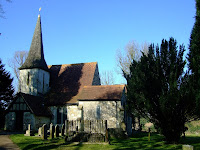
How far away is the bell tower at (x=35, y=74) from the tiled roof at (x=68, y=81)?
51.5 inches

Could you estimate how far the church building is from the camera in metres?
23.2

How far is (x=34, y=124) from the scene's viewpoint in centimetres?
2300

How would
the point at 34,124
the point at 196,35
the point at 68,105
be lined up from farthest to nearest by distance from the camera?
the point at 68,105 < the point at 34,124 < the point at 196,35

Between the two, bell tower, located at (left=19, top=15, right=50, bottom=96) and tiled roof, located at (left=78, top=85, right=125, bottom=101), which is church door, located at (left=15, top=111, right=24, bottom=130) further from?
tiled roof, located at (left=78, top=85, right=125, bottom=101)

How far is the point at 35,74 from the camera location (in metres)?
28.5

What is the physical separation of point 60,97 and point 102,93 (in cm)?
622

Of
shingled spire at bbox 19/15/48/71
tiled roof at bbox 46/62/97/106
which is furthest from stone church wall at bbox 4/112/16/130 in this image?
shingled spire at bbox 19/15/48/71

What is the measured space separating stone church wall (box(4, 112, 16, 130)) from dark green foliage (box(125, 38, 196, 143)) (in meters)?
14.6

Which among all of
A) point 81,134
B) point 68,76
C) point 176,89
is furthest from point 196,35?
point 68,76

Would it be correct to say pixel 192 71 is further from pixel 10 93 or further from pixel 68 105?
pixel 10 93

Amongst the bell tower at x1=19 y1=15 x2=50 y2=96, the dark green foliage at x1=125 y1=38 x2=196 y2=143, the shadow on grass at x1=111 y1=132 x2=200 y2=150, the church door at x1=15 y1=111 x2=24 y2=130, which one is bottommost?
the shadow on grass at x1=111 y1=132 x2=200 y2=150

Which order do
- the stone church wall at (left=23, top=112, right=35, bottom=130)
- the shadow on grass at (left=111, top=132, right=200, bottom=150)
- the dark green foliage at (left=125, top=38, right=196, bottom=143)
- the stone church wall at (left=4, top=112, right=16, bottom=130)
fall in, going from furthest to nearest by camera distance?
1. the stone church wall at (left=4, top=112, right=16, bottom=130)
2. the stone church wall at (left=23, top=112, right=35, bottom=130)
3. the dark green foliage at (left=125, top=38, right=196, bottom=143)
4. the shadow on grass at (left=111, top=132, right=200, bottom=150)

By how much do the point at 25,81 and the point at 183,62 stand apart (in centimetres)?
2157

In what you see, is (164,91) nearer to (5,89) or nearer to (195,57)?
(195,57)
